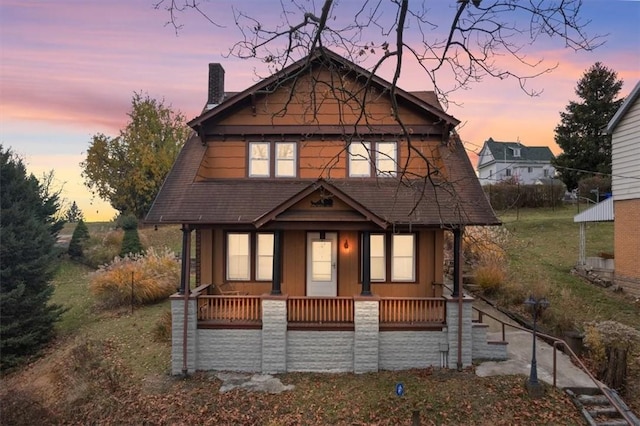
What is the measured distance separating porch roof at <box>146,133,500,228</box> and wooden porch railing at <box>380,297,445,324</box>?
81.3 inches

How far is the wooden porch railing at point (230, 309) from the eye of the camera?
436 inches

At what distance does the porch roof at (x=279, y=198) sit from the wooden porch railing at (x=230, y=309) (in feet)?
6.74

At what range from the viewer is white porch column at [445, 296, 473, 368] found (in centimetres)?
1066

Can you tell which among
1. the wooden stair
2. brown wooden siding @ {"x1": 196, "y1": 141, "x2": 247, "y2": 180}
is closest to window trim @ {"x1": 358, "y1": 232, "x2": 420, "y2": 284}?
brown wooden siding @ {"x1": 196, "y1": 141, "x2": 247, "y2": 180}

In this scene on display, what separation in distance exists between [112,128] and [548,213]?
36.2 m

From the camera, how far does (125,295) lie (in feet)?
54.0

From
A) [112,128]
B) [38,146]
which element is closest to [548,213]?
[38,146]

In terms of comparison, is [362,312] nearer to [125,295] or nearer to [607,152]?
[125,295]

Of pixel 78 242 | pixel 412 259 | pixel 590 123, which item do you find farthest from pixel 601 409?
pixel 590 123

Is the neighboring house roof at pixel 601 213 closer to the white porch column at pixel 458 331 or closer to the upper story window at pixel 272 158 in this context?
the white porch column at pixel 458 331

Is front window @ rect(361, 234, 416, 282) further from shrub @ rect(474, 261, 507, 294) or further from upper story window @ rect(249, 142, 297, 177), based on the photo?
shrub @ rect(474, 261, 507, 294)

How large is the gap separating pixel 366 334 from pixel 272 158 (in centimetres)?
602

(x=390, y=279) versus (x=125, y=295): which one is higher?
(x=390, y=279)

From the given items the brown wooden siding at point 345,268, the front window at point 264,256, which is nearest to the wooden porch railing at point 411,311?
the brown wooden siding at point 345,268
